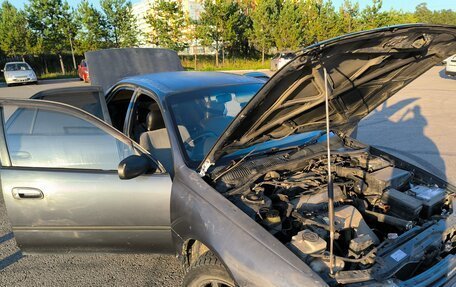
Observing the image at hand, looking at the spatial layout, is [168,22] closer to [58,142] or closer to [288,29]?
[288,29]

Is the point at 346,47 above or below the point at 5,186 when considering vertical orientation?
above

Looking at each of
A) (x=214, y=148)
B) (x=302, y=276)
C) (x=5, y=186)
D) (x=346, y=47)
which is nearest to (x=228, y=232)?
(x=302, y=276)

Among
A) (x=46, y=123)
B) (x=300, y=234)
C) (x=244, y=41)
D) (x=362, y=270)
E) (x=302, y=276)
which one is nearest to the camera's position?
(x=302, y=276)

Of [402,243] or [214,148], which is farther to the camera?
[214,148]

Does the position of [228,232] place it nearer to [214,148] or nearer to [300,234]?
[300,234]

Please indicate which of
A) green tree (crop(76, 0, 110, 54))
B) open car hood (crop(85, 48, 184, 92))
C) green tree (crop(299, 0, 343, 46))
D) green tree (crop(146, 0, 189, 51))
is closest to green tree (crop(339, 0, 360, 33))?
green tree (crop(299, 0, 343, 46))

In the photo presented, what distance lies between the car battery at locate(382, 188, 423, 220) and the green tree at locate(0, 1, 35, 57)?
30.4m

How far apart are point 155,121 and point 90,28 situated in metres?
29.0

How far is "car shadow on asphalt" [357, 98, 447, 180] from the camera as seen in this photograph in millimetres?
5302

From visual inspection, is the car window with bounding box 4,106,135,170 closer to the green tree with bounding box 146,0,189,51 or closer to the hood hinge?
the hood hinge

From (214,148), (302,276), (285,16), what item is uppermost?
(285,16)

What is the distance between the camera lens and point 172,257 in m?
3.13

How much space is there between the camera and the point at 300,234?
5.99 ft

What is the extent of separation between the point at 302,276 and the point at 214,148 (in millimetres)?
1048
